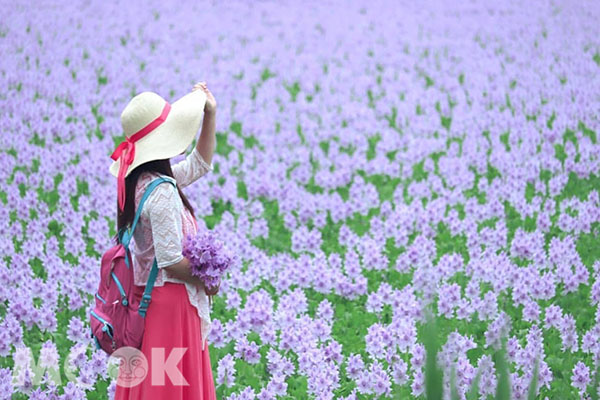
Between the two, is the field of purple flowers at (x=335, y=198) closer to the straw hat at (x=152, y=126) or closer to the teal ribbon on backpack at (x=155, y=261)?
the teal ribbon on backpack at (x=155, y=261)

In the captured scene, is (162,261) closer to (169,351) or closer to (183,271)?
(183,271)

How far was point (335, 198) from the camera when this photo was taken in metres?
7.28

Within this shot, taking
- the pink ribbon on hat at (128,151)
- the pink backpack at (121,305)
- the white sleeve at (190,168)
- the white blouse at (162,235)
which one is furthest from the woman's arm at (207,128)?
the pink backpack at (121,305)

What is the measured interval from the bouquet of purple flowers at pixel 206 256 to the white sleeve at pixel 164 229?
0.06 m

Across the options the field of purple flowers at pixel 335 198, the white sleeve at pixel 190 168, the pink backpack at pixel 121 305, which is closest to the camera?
the pink backpack at pixel 121 305

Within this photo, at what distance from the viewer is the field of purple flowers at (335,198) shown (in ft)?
15.9

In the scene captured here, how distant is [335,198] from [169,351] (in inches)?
156

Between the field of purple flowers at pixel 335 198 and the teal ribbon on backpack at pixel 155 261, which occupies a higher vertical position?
the field of purple flowers at pixel 335 198

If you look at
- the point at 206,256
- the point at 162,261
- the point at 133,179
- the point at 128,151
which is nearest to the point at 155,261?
the point at 162,261

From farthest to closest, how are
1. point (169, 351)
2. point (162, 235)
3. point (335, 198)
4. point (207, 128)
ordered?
point (335, 198) → point (207, 128) → point (169, 351) → point (162, 235)

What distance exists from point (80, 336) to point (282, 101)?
592 centimetres

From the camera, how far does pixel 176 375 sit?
344 centimetres

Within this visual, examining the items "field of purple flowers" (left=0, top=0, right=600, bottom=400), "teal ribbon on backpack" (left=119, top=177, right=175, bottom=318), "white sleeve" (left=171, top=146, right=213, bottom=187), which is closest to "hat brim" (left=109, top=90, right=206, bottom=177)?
"teal ribbon on backpack" (left=119, top=177, right=175, bottom=318)

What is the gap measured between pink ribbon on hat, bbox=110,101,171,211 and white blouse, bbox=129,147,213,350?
0.08 m
